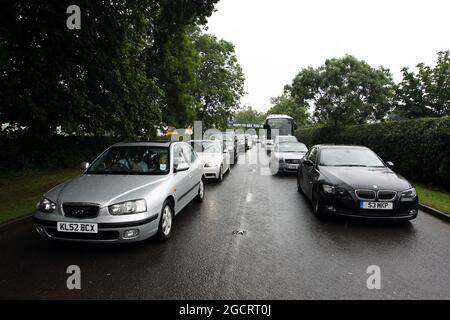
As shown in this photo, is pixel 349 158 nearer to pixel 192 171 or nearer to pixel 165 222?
pixel 192 171

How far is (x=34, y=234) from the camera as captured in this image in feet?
16.5

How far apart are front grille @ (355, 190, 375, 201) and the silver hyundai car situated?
10.9 ft

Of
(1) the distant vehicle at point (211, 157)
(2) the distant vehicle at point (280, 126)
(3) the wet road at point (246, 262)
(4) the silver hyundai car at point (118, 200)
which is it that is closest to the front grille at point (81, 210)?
(4) the silver hyundai car at point (118, 200)

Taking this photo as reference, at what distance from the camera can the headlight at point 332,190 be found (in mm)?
5361

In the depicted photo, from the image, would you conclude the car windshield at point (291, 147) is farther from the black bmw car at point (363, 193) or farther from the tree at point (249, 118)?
the tree at point (249, 118)

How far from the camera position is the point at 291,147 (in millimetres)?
13977

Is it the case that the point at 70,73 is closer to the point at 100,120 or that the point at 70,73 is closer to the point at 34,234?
the point at 100,120

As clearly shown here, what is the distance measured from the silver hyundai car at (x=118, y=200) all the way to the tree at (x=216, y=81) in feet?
85.7

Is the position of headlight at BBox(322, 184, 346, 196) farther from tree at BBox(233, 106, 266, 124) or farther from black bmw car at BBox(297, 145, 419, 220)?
tree at BBox(233, 106, 266, 124)

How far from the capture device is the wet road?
3.16m

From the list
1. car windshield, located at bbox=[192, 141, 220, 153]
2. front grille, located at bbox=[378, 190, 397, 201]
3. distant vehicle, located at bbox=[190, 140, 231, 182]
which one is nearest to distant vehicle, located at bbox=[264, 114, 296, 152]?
car windshield, located at bbox=[192, 141, 220, 153]

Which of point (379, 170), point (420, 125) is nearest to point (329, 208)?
point (379, 170)

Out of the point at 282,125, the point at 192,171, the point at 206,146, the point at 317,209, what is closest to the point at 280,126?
the point at 282,125

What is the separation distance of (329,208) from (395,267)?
182 centimetres
